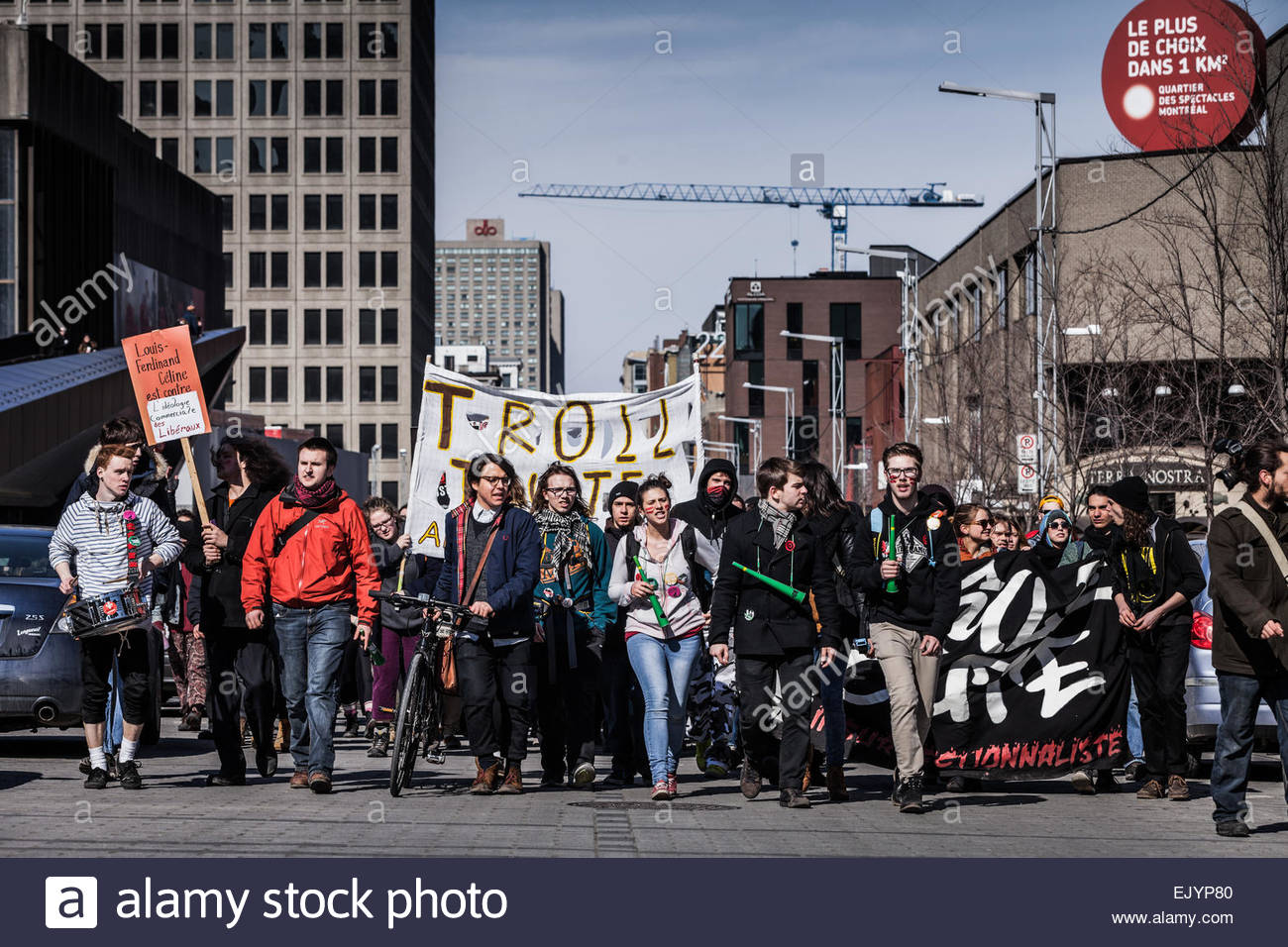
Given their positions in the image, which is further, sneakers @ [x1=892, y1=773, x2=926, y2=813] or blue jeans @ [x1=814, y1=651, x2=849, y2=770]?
blue jeans @ [x1=814, y1=651, x2=849, y2=770]

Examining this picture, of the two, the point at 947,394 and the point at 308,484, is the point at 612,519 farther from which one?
the point at 947,394

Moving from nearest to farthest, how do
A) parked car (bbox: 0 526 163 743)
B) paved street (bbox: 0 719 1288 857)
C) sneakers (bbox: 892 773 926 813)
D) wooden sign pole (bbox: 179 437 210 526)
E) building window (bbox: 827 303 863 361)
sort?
1. paved street (bbox: 0 719 1288 857)
2. sneakers (bbox: 892 773 926 813)
3. wooden sign pole (bbox: 179 437 210 526)
4. parked car (bbox: 0 526 163 743)
5. building window (bbox: 827 303 863 361)

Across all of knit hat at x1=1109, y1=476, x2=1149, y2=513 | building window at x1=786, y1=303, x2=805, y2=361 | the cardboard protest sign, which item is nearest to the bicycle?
the cardboard protest sign

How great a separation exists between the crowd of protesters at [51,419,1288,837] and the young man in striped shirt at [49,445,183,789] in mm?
13

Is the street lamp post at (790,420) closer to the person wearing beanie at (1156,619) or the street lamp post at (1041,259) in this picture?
the street lamp post at (1041,259)

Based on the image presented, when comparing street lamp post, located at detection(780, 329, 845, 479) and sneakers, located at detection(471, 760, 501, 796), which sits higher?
street lamp post, located at detection(780, 329, 845, 479)

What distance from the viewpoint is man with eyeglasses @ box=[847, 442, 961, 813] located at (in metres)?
10.4

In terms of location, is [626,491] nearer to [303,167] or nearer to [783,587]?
[783,587]

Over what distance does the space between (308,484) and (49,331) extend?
37.1m

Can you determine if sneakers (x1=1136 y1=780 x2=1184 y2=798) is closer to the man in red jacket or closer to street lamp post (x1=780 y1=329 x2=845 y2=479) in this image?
the man in red jacket

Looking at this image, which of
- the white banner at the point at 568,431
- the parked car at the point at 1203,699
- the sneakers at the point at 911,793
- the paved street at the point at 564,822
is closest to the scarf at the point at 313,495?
the paved street at the point at 564,822

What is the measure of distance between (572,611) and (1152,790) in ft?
12.5

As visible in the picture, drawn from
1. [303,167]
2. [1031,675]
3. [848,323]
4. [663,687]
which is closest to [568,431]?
[1031,675]

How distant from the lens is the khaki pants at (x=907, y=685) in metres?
10.4
